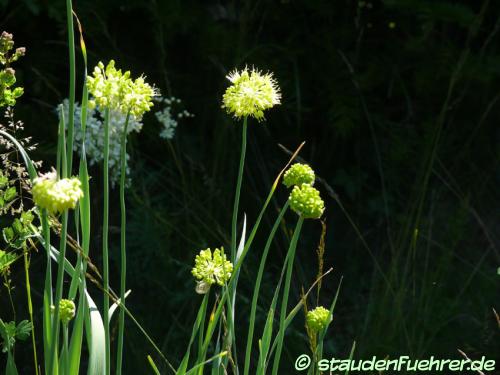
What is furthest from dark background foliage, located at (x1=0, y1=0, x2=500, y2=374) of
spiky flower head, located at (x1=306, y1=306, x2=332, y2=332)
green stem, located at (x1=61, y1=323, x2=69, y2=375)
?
green stem, located at (x1=61, y1=323, x2=69, y2=375)

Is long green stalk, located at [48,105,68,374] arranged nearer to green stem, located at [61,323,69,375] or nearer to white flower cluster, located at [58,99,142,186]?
green stem, located at [61,323,69,375]

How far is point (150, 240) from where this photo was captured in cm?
259

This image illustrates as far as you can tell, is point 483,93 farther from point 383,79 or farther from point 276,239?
point 276,239

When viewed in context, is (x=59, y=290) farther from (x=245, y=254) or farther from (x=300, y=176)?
(x=300, y=176)

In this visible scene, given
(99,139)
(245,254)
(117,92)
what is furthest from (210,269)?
(99,139)

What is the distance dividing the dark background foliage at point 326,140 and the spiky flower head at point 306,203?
52.2 inches

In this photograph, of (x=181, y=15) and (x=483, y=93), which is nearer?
(x=181, y=15)

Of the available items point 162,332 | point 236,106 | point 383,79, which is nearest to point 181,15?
point 383,79

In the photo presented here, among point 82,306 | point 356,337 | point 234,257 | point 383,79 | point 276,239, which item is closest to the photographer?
point 82,306

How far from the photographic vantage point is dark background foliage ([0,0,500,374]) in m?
2.63

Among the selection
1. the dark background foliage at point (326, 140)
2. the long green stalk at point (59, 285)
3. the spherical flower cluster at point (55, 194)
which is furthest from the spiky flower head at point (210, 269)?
the dark background foliage at point (326, 140)

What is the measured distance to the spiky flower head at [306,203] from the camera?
1193 millimetres

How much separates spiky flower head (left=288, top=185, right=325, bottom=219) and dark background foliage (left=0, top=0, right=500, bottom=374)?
1.32 m

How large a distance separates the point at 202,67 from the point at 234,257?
196 centimetres
